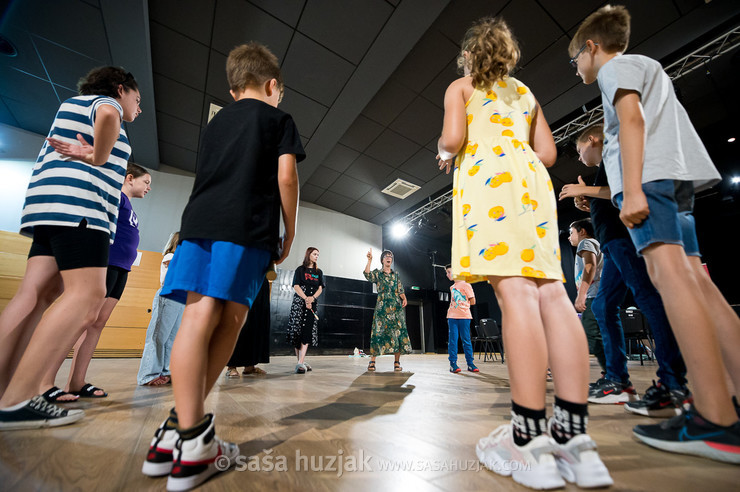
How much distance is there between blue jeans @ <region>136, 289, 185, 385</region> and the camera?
2051 millimetres

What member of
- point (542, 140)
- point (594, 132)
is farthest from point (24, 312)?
point (594, 132)

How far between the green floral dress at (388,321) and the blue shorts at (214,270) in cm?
257

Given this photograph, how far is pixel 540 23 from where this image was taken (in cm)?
300

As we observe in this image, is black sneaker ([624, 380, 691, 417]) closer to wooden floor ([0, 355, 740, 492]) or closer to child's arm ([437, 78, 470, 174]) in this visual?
wooden floor ([0, 355, 740, 492])

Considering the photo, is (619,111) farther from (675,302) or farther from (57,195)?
(57,195)

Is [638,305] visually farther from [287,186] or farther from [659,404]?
[287,186]

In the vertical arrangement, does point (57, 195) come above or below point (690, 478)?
above

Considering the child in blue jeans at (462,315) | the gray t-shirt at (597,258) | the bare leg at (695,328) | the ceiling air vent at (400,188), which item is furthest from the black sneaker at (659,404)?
the ceiling air vent at (400,188)

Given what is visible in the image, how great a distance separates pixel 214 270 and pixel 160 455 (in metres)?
0.42

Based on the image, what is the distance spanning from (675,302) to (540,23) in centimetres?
344

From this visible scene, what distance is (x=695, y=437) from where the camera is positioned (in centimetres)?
73

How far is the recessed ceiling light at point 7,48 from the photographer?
300cm

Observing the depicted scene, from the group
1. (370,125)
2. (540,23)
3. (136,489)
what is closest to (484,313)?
(370,125)

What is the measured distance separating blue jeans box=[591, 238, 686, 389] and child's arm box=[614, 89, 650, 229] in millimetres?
698
